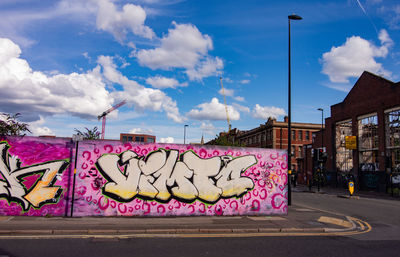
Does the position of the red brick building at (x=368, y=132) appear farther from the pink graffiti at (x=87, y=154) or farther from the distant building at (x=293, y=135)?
the pink graffiti at (x=87, y=154)

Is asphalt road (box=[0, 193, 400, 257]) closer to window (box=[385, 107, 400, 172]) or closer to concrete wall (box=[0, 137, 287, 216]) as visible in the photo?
concrete wall (box=[0, 137, 287, 216])

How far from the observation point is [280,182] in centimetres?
1262

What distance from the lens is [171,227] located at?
916 cm

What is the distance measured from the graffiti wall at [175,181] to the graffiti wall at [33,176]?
58 centimetres

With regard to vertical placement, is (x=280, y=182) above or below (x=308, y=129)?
below

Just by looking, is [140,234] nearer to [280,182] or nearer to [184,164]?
[184,164]

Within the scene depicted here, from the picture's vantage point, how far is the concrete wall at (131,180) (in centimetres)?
1041

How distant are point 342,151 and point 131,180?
36.6 meters

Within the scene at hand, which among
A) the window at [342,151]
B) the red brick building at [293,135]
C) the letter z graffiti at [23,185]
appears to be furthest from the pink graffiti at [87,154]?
the red brick building at [293,135]

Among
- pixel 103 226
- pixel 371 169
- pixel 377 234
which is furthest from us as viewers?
pixel 371 169

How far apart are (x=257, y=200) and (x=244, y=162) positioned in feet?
5.19

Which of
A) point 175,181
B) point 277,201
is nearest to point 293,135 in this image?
point 277,201

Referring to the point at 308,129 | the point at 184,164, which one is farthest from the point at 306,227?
the point at 308,129

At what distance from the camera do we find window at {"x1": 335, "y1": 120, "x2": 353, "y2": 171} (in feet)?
135
